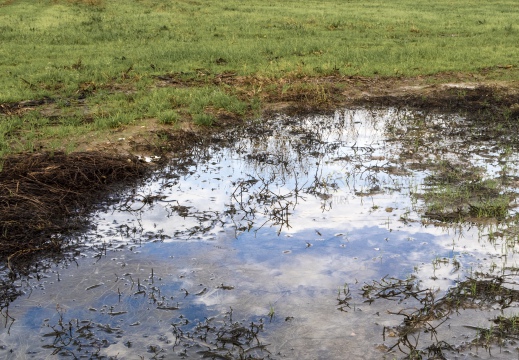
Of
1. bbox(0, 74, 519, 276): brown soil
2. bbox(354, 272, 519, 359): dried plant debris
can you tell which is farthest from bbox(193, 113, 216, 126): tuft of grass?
bbox(354, 272, 519, 359): dried plant debris

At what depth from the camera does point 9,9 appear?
1022 inches

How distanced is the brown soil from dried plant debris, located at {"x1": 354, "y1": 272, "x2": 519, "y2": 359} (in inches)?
142

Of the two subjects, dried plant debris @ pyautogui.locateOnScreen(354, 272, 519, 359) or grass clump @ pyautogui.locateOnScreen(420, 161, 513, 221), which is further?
grass clump @ pyautogui.locateOnScreen(420, 161, 513, 221)

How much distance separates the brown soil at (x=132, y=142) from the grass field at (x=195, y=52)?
287 millimetres

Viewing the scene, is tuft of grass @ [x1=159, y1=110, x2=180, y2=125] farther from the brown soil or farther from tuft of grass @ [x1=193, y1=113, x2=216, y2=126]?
tuft of grass @ [x1=193, y1=113, x2=216, y2=126]

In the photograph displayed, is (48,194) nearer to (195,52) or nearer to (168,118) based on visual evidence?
(168,118)

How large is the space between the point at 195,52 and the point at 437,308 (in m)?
13.4

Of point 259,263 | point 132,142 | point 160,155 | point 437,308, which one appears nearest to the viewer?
point 437,308

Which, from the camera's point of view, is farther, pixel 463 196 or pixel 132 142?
pixel 132 142

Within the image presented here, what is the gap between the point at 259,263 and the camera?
21.2ft

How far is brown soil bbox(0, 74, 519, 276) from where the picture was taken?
7.22 m

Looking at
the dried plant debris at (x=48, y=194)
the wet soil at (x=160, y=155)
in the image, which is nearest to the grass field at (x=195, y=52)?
the wet soil at (x=160, y=155)

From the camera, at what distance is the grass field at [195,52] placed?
12.2 meters

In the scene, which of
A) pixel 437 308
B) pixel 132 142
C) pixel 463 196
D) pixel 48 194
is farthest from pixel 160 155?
pixel 437 308
